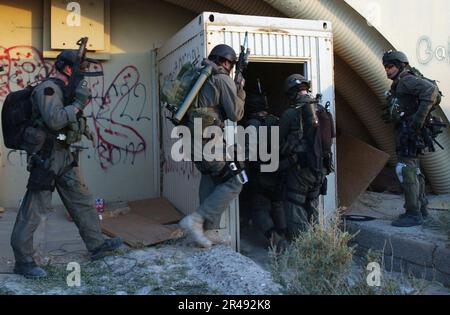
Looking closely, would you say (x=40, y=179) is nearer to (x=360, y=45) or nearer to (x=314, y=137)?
(x=314, y=137)

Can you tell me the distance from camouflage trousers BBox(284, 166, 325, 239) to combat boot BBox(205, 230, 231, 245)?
2.38ft

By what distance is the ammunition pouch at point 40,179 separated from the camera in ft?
13.5

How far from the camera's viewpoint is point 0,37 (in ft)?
22.0

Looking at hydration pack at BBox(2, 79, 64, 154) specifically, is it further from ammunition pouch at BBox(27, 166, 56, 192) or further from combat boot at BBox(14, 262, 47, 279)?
combat boot at BBox(14, 262, 47, 279)

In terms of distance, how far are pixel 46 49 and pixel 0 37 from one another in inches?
23.9

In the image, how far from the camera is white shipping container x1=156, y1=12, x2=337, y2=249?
5.22 meters

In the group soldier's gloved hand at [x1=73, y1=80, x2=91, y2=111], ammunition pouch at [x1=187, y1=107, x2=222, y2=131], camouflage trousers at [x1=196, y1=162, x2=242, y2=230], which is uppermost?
soldier's gloved hand at [x1=73, y1=80, x2=91, y2=111]

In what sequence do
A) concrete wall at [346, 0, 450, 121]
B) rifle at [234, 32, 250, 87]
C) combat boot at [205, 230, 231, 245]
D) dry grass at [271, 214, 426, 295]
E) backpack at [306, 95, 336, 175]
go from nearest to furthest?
dry grass at [271, 214, 426, 295] < rifle at [234, 32, 250, 87] < combat boot at [205, 230, 231, 245] < backpack at [306, 95, 336, 175] < concrete wall at [346, 0, 450, 121]

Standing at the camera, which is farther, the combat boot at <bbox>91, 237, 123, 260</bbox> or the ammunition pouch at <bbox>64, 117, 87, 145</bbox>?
the combat boot at <bbox>91, 237, 123, 260</bbox>
